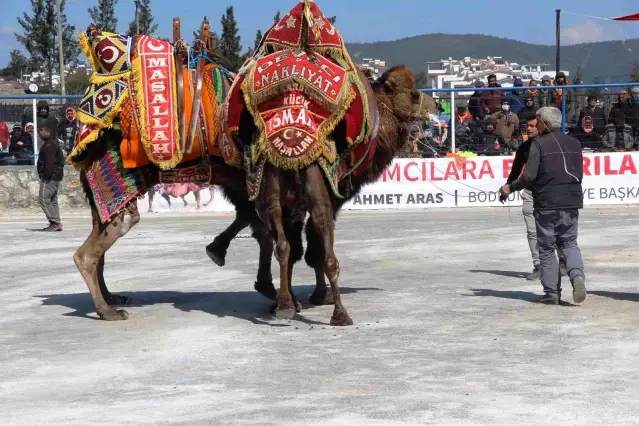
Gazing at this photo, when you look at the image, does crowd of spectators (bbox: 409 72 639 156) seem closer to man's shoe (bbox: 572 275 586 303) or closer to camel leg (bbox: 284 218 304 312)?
camel leg (bbox: 284 218 304 312)

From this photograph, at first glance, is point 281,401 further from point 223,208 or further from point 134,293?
point 223,208

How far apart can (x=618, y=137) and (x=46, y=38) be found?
2900 cm

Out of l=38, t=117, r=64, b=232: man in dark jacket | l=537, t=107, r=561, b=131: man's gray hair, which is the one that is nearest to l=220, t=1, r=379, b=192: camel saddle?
l=537, t=107, r=561, b=131: man's gray hair

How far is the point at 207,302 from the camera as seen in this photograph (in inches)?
410

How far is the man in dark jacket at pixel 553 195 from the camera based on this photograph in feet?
32.4

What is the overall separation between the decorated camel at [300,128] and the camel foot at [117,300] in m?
1.85

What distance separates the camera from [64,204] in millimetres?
22062

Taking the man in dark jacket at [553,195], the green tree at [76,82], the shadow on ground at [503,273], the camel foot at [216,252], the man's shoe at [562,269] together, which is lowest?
the shadow on ground at [503,273]

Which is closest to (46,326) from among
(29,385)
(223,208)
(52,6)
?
(29,385)

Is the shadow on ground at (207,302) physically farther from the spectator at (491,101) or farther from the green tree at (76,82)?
the green tree at (76,82)

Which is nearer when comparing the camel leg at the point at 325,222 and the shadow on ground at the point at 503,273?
the camel leg at the point at 325,222

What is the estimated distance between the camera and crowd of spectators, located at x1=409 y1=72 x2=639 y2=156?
70.7 feet

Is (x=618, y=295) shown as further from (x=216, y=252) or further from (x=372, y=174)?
(x=216, y=252)

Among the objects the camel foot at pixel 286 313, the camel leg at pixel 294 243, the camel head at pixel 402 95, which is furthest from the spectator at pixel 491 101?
the camel foot at pixel 286 313
